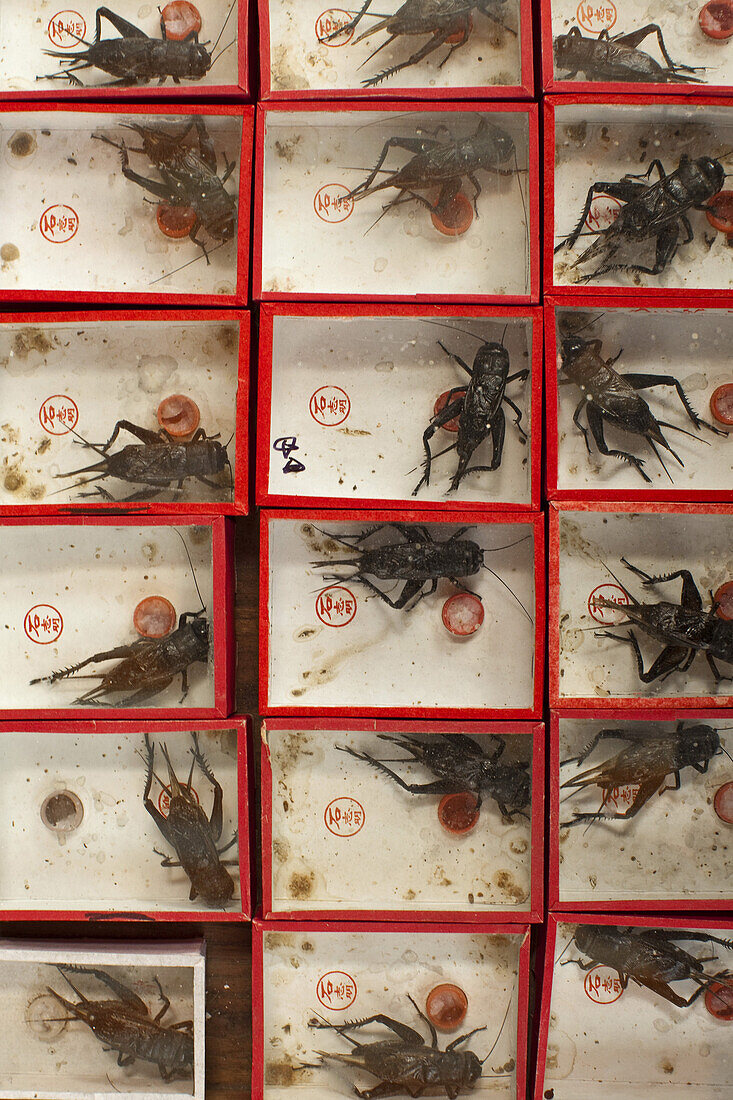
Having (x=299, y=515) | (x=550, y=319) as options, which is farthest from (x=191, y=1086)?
(x=550, y=319)

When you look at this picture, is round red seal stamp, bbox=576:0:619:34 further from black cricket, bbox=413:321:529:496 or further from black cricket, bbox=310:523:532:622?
black cricket, bbox=310:523:532:622

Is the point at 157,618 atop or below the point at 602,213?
below

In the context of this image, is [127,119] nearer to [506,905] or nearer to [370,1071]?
[506,905]

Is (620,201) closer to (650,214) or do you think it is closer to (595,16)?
(650,214)

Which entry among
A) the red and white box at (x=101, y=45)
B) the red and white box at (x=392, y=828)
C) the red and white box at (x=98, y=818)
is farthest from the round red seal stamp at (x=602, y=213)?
the red and white box at (x=98, y=818)

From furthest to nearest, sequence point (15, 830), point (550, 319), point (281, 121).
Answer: point (15, 830), point (281, 121), point (550, 319)

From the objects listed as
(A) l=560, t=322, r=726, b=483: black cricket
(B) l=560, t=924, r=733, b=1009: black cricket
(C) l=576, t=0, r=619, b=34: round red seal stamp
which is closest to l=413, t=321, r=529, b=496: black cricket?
(A) l=560, t=322, r=726, b=483: black cricket

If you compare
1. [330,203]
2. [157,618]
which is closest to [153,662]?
[157,618]
